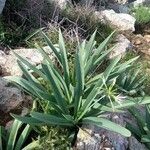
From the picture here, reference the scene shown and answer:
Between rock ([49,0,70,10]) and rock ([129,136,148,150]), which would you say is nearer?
rock ([129,136,148,150])

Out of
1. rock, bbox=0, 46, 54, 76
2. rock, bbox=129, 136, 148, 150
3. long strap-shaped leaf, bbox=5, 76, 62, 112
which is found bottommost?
rock, bbox=129, 136, 148, 150

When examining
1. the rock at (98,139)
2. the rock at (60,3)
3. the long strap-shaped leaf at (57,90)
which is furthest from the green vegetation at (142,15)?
the long strap-shaped leaf at (57,90)

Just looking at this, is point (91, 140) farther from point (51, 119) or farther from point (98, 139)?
point (51, 119)

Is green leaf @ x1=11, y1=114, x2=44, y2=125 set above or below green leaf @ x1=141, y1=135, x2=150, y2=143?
above

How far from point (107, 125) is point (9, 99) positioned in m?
1.11

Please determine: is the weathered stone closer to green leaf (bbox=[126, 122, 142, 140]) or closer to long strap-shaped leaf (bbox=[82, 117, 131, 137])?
green leaf (bbox=[126, 122, 142, 140])

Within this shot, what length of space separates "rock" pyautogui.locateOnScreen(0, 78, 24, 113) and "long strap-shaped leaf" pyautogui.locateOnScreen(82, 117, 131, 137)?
762 millimetres

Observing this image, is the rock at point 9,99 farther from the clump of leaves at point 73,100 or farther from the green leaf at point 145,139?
the green leaf at point 145,139

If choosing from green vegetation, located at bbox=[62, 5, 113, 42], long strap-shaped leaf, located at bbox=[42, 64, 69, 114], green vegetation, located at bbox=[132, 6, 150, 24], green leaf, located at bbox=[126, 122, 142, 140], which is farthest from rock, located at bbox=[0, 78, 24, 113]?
green vegetation, located at bbox=[132, 6, 150, 24]

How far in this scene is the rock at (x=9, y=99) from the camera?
432cm

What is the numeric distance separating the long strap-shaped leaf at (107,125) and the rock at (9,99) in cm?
76

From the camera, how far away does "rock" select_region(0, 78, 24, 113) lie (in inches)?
170

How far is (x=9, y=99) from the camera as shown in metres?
4.32

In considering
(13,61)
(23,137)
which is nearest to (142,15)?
(13,61)
